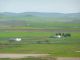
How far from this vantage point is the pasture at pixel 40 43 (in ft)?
10.4

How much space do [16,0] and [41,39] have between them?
0.69 meters

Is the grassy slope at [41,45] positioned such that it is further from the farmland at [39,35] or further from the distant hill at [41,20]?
the distant hill at [41,20]

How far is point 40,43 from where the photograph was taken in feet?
10.5

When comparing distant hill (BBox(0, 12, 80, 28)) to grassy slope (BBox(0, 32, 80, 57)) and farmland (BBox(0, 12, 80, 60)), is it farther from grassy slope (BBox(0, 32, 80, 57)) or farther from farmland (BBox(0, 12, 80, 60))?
grassy slope (BBox(0, 32, 80, 57))

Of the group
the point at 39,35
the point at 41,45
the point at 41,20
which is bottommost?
the point at 41,45

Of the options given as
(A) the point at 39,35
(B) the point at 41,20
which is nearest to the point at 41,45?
(A) the point at 39,35

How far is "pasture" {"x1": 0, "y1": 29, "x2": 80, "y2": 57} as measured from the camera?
3168mm

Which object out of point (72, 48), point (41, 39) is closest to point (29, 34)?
point (41, 39)

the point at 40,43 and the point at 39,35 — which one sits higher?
the point at 39,35

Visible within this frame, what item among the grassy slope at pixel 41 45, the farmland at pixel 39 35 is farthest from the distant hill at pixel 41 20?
the grassy slope at pixel 41 45

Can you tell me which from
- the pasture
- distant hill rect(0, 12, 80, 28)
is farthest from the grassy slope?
distant hill rect(0, 12, 80, 28)

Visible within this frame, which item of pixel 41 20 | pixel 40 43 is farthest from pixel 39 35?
pixel 41 20

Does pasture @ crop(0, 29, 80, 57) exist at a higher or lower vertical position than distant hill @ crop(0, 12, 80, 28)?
lower

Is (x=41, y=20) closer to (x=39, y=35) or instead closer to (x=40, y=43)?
(x=39, y=35)
